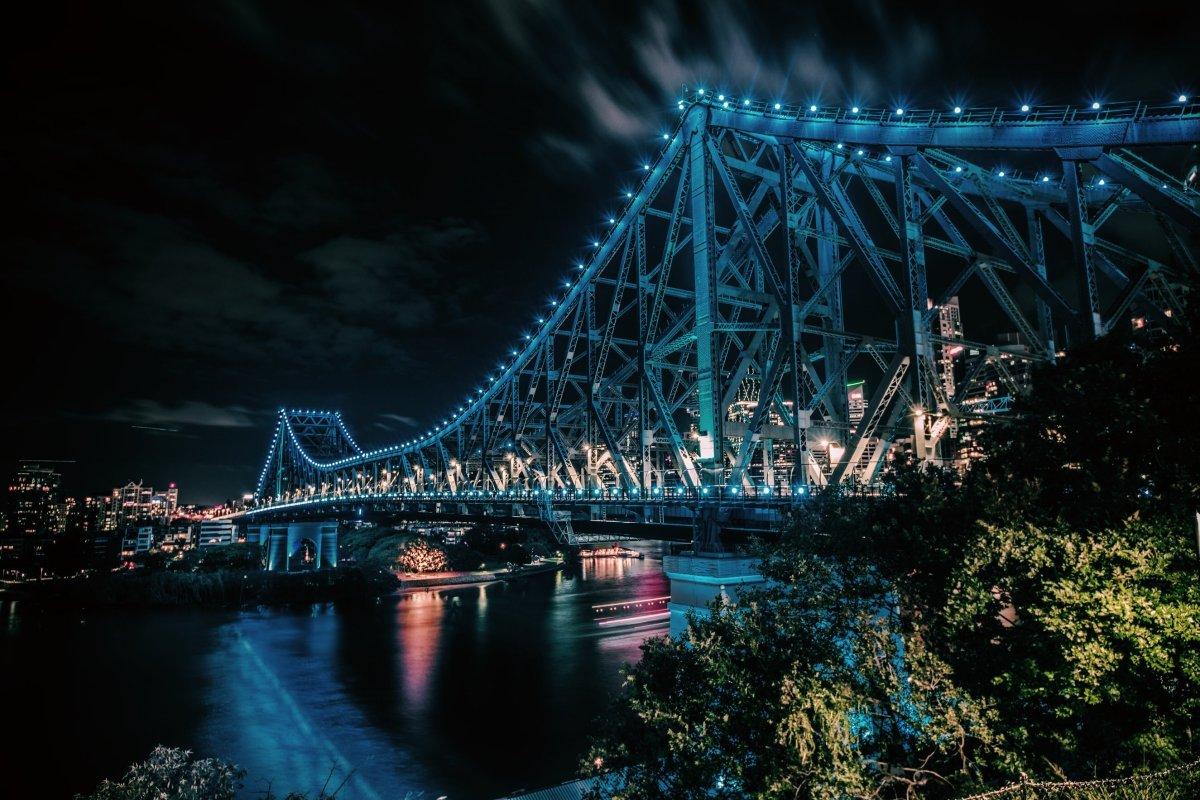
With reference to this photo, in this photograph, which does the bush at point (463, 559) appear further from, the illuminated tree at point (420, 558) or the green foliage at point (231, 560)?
the green foliage at point (231, 560)

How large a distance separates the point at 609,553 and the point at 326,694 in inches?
4183

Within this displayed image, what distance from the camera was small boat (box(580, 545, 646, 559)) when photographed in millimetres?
143262

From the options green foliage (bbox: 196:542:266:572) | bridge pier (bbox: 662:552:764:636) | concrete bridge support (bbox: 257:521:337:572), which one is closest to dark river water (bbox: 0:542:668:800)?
bridge pier (bbox: 662:552:764:636)

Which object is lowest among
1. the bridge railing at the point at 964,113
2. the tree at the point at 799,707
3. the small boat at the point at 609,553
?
the small boat at the point at 609,553

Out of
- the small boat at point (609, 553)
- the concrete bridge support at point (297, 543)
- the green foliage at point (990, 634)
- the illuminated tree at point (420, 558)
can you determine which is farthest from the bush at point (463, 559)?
the green foliage at point (990, 634)

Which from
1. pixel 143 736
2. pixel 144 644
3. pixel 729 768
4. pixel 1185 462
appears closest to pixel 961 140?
pixel 1185 462

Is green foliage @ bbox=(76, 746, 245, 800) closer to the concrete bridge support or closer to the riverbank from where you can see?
the riverbank

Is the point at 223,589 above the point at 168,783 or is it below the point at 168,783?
below

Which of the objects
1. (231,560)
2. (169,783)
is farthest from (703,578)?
(231,560)

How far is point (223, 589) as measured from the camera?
89938 millimetres

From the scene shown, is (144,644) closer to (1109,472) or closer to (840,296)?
(840,296)

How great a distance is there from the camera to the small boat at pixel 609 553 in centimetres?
14326

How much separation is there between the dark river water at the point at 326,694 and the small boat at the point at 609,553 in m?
65.4

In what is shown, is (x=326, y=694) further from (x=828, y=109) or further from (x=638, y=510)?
(x=828, y=109)
